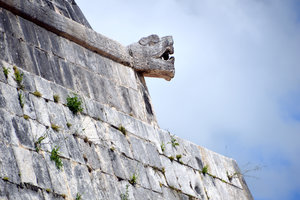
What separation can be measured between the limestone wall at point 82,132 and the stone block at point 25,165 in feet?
0.04

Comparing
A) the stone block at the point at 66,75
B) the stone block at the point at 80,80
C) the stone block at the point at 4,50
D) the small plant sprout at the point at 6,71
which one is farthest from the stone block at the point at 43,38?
the small plant sprout at the point at 6,71

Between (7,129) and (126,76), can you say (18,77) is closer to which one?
(7,129)

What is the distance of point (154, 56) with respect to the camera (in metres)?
11.0

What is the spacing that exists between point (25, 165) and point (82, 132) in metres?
1.37

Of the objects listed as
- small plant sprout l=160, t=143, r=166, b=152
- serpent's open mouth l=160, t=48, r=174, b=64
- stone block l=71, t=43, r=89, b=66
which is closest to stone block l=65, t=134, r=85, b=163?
stone block l=71, t=43, r=89, b=66

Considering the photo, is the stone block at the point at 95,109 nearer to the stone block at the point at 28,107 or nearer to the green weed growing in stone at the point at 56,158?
the stone block at the point at 28,107

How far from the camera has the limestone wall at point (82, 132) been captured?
7.23 meters

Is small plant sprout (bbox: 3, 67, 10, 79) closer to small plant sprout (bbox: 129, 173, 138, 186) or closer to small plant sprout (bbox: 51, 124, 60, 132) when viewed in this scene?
small plant sprout (bbox: 51, 124, 60, 132)

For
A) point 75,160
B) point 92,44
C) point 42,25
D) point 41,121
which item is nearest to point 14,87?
point 41,121

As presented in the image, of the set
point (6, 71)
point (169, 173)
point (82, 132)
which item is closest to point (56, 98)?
point (82, 132)

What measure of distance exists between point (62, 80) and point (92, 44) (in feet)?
4.21

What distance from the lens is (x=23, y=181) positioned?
269 inches

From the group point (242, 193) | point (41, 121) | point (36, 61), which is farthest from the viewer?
point (242, 193)

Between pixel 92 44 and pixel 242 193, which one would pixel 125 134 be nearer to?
pixel 92 44
